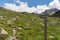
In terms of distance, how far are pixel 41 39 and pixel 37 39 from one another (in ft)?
2.50

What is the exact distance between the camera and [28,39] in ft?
111

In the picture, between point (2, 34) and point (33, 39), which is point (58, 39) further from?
point (2, 34)

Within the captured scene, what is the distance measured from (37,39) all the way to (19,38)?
3.18 metres

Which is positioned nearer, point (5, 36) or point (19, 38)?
point (5, 36)

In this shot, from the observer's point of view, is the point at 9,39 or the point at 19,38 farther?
the point at 19,38

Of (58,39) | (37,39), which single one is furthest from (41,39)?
(58,39)

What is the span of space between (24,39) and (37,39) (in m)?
2.19

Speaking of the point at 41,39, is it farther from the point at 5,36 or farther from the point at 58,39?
the point at 5,36

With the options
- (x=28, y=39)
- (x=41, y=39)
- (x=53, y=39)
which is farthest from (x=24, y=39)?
(x=53, y=39)

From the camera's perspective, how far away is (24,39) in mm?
33719

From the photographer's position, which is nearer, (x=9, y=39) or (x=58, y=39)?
(x=9, y=39)

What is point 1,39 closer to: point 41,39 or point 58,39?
point 41,39

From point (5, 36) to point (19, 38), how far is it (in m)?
3.26

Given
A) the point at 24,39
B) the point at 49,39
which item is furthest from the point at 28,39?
the point at 49,39
